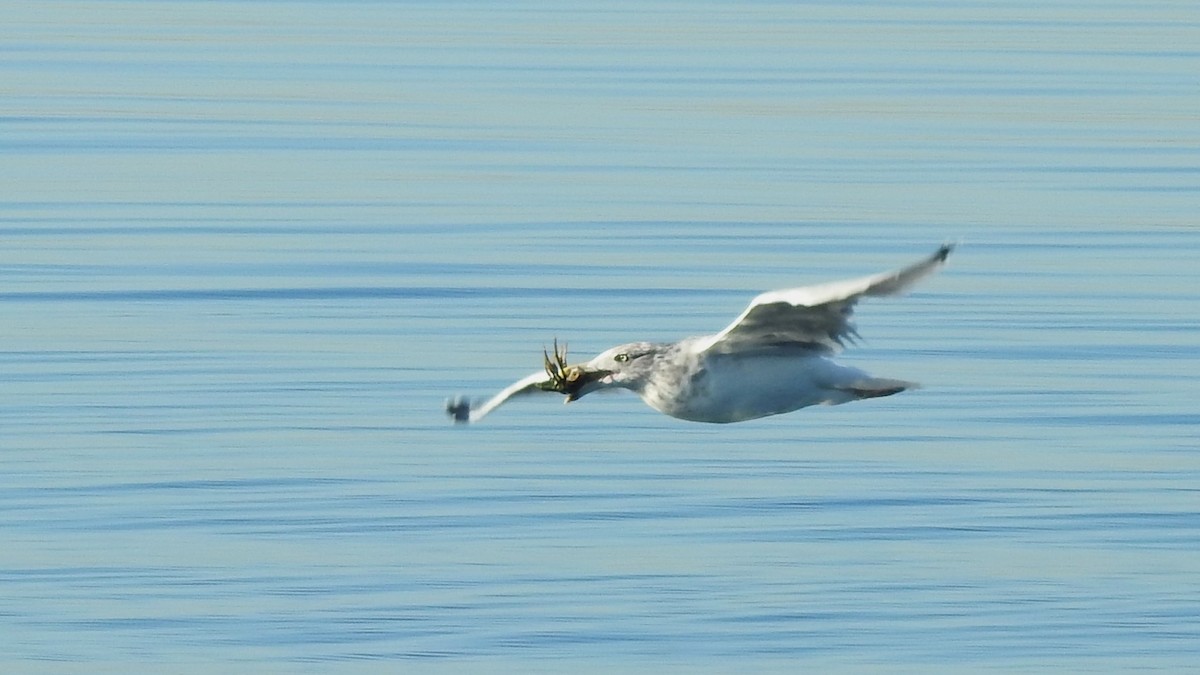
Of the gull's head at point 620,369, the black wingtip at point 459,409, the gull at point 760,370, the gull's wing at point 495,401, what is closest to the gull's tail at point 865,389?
the gull at point 760,370

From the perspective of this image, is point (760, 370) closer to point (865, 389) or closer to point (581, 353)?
point (865, 389)

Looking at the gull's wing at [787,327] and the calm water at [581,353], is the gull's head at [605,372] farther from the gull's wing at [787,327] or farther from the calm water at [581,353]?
the calm water at [581,353]

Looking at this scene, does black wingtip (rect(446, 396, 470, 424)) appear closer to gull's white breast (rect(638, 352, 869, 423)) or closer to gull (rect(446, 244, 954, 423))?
gull (rect(446, 244, 954, 423))

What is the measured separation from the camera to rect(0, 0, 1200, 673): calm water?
630 inches

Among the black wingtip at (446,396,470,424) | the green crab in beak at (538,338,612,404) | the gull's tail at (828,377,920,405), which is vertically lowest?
the gull's tail at (828,377,920,405)

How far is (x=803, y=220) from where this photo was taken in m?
26.6

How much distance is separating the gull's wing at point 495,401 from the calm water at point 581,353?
4.44ft

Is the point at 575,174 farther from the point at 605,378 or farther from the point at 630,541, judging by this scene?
the point at 605,378

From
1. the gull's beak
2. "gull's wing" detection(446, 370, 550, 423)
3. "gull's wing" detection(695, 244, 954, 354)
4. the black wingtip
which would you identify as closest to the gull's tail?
"gull's wing" detection(695, 244, 954, 354)

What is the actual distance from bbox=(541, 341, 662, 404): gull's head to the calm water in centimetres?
176

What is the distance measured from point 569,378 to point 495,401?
628mm

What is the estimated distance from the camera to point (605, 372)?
14.0 m

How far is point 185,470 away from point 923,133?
15188mm

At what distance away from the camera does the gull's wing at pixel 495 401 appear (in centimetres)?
1412
